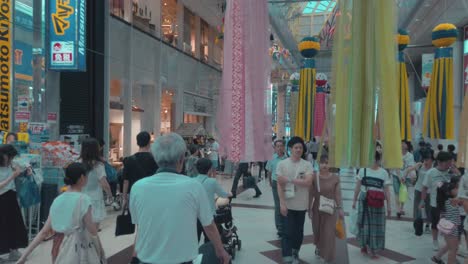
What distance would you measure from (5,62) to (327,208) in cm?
662

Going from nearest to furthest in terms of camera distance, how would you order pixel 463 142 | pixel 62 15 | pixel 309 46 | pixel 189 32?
1. pixel 463 142
2. pixel 309 46
3. pixel 62 15
4. pixel 189 32

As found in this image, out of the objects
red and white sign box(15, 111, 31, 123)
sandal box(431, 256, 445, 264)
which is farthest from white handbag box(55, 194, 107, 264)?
red and white sign box(15, 111, 31, 123)

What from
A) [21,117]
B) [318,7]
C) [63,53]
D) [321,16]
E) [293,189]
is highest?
[318,7]

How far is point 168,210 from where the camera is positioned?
2.10 m

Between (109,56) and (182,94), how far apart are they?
605 centimetres

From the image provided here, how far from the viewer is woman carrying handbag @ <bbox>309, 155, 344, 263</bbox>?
4.54 m

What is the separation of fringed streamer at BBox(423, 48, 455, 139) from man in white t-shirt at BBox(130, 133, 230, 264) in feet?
10.9

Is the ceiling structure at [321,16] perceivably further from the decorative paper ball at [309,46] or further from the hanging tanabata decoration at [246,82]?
the hanging tanabata decoration at [246,82]

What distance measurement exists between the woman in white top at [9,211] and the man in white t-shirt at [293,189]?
3.06 metres

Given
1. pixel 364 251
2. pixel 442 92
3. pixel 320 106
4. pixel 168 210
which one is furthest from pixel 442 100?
pixel 320 106

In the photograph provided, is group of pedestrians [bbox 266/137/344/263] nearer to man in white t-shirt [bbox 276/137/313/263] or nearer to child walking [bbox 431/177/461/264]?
man in white t-shirt [bbox 276/137/313/263]

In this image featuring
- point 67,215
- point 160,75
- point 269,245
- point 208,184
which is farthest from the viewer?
point 160,75

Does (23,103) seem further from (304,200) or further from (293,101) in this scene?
(304,200)

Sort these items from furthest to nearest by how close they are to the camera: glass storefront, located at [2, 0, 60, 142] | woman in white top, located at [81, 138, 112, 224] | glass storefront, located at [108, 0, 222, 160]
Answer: glass storefront, located at [108, 0, 222, 160] → glass storefront, located at [2, 0, 60, 142] → woman in white top, located at [81, 138, 112, 224]
